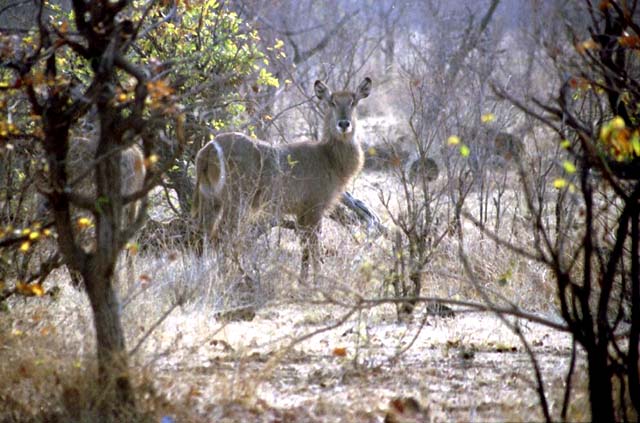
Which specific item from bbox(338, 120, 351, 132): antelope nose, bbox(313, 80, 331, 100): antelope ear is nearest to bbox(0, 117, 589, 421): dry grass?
bbox(338, 120, 351, 132): antelope nose

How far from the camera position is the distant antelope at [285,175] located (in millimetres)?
9359

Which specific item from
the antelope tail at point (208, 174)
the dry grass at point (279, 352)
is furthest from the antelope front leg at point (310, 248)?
the antelope tail at point (208, 174)

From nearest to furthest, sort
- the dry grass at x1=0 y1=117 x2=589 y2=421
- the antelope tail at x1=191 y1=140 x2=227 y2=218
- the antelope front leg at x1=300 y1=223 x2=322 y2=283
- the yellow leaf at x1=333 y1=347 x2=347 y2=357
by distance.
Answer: the dry grass at x1=0 y1=117 x2=589 y2=421, the yellow leaf at x1=333 y1=347 x2=347 y2=357, the antelope front leg at x1=300 y1=223 x2=322 y2=283, the antelope tail at x1=191 y1=140 x2=227 y2=218

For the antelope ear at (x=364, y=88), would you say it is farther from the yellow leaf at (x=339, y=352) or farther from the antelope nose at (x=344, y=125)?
the yellow leaf at (x=339, y=352)

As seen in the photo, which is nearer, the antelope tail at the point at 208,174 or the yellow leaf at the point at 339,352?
the yellow leaf at the point at 339,352

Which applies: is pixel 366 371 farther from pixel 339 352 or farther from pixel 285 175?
pixel 285 175

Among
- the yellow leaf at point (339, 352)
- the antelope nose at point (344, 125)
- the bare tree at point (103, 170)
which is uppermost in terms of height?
the antelope nose at point (344, 125)

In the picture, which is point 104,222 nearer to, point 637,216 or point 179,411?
point 179,411

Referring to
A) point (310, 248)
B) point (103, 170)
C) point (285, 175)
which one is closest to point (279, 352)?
point (103, 170)

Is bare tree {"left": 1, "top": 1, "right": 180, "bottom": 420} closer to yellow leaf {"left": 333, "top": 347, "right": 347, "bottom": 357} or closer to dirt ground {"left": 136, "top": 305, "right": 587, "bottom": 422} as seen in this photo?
dirt ground {"left": 136, "top": 305, "right": 587, "bottom": 422}

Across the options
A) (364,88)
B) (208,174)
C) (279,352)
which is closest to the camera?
(279,352)

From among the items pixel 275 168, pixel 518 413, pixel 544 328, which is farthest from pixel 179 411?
pixel 275 168

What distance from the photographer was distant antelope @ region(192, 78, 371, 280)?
9359 mm

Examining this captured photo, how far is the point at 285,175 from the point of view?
9.62 meters
